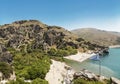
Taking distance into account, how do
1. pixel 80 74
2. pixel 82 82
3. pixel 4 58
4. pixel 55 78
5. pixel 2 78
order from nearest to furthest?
pixel 82 82
pixel 2 78
pixel 80 74
pixel 55 78
pixel 4 58

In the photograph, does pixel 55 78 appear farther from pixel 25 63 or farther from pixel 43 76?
pixel 25 63

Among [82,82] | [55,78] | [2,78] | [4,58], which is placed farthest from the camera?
[4,58]

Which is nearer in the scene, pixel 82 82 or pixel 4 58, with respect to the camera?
pixel 82 82

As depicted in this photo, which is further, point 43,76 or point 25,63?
point 25,63

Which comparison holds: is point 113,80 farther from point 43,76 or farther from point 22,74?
point 22,74

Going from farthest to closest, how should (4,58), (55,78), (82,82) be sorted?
(4,58) → (55,78) → (82,82)

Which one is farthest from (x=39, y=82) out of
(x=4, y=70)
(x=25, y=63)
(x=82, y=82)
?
(x=25, y=63)

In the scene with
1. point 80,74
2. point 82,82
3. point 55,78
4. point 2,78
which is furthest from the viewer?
point 55,78

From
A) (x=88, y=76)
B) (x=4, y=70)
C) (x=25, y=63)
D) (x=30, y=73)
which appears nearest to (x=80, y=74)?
(x=88, y=76)

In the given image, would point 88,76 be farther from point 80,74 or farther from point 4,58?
point 4,58
